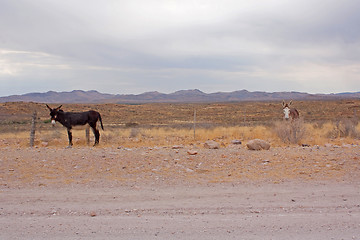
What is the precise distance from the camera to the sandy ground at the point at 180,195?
209 inches

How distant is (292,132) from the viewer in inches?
639

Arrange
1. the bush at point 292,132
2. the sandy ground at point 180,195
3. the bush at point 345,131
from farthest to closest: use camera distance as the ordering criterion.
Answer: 1. the bush at point 345,131
2. the bush at point 292,132
3. the sandy ground at point 180,195

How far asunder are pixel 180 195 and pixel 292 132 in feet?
34.2

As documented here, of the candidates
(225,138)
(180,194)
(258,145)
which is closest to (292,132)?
(225,138)

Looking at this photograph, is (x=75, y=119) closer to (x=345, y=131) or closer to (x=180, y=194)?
(x=180, y=194)

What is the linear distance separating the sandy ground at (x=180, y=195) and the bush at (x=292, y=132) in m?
3.99

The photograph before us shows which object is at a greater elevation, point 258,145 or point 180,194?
point 258,145

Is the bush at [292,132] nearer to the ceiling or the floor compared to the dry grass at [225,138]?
nearer to the ceiling

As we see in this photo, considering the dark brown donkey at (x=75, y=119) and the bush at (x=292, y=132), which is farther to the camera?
the dark brown donkey at (x=75, y=119)

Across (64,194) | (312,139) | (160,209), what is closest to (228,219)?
(160,209)

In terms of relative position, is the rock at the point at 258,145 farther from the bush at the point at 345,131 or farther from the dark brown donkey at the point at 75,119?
the bush at the point at 345,131

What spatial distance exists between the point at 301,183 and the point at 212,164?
2820 mm

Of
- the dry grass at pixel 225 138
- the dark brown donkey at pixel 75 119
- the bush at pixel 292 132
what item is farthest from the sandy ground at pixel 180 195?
the dark brown donkey at pixel 75 119

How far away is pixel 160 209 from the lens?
629 centimetres
